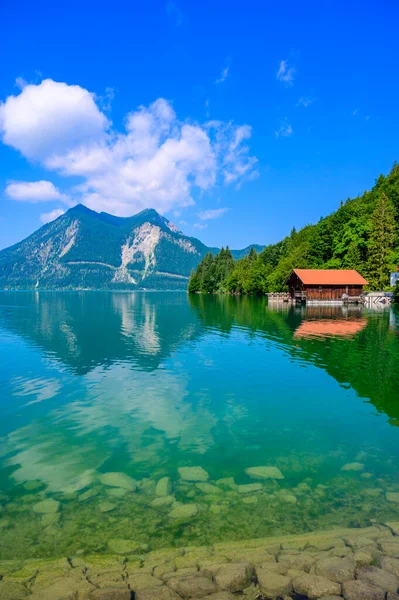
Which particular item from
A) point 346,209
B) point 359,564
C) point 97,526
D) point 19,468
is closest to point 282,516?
point 359,564

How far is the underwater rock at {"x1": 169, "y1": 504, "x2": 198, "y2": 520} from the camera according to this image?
27.1 feet

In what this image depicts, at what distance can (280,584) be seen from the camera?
5.92 metres

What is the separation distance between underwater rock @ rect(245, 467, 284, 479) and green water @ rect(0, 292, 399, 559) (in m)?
0.18

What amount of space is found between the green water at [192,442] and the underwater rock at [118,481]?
0.47ft

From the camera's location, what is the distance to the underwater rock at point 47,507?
335 inches

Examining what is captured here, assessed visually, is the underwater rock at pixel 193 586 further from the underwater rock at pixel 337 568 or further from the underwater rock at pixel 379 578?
the underwater rock at pixel 379 578

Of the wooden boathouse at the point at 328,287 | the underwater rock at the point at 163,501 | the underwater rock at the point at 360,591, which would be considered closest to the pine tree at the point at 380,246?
the wooden boathouse at the point at 328,287

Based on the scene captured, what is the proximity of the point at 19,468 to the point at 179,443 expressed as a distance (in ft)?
15.7

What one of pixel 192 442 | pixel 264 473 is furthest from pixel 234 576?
pixel 192 442

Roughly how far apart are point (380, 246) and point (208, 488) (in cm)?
9526

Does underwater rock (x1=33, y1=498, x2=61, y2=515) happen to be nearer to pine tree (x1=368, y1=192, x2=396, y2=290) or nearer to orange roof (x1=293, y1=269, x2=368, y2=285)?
orange roof (x1=293, y1=269, x2=368, y2=285)

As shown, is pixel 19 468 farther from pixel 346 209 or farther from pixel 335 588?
pixel 346 209

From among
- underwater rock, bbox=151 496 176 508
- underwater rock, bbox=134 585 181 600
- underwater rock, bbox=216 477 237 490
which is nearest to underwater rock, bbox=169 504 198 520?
underwater rock, bbox=151 496 176 508

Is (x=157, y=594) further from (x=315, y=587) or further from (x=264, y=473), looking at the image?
(x=264, y=473)
